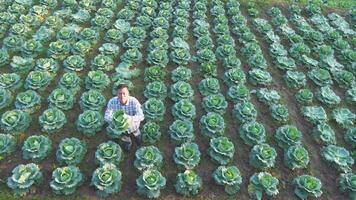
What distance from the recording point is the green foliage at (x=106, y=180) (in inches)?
329

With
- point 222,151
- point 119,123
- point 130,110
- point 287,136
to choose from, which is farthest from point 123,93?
point 287,136

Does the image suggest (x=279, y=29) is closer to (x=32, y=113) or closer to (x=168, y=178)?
(x=168, y=178)

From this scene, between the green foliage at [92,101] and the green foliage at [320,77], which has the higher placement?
the green foliage at [92,101]

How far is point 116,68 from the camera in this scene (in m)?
12.1

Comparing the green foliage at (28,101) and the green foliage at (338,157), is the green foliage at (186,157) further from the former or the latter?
the green foliage at (28,101)

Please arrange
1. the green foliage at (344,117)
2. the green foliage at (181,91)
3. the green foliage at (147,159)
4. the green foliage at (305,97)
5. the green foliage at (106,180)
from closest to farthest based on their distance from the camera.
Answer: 1. the green foliage at (106,180)
2. the green foliage at (147,159)
3. the green foliage at (181,91)
4. the green foliage at (344,117)
5. the green foliage at (305,97)

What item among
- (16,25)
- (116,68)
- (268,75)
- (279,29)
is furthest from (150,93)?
(279,29)

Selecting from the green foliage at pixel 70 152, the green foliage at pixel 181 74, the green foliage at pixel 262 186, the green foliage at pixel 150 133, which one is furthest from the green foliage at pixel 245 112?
the green foliage at pixel 70 152

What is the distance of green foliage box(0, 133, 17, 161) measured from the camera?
9.01m

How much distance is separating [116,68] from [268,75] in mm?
4682

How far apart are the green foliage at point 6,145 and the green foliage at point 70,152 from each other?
3.63ft

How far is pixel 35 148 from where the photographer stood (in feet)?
29.3

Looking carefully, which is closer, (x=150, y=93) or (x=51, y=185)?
(x=51, y=185)

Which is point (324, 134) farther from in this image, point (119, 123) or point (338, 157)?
point (119, 123)
